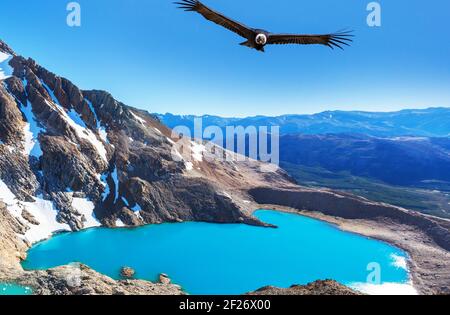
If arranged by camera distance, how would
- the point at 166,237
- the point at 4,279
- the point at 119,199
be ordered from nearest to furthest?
the point at 4,279 → the point at 166,237 → the point at 119,199

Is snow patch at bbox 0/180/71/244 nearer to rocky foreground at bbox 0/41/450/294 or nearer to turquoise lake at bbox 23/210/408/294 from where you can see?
rocky foreground at bbox 0/41/450/294

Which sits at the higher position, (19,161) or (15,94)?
(15,94)

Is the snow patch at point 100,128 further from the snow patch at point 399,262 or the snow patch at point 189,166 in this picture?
the snow patch at point 399,262

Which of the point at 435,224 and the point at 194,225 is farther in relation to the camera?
the point at 435,224
